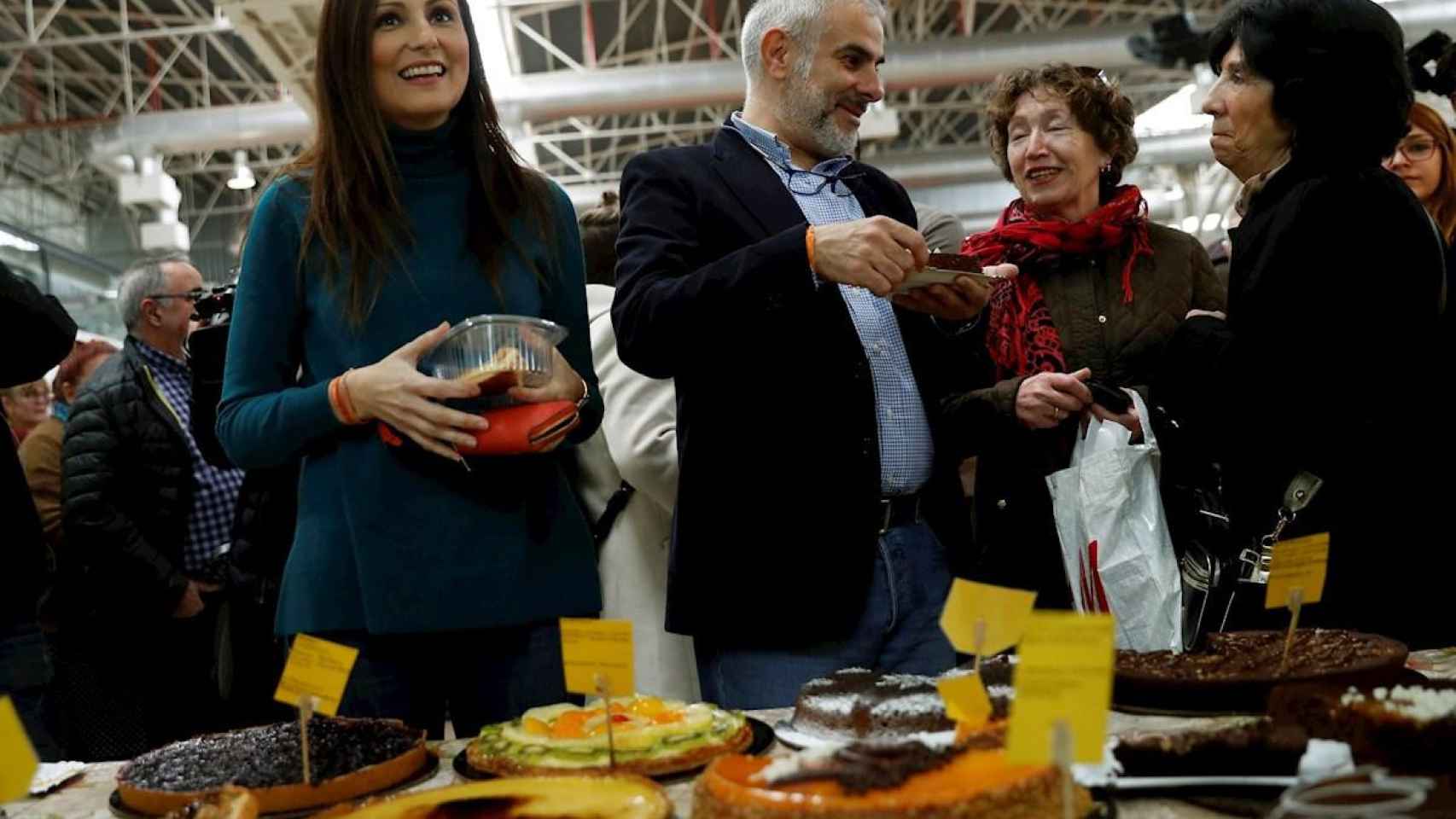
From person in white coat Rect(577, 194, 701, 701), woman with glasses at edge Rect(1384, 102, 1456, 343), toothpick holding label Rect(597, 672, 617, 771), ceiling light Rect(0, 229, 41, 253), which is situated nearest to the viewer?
toothpick holding label Rect(597, 672, 617, 771)

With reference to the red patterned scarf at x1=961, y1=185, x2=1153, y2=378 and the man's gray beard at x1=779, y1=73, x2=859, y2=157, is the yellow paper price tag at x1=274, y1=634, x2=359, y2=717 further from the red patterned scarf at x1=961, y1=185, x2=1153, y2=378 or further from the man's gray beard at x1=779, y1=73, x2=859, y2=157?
the red patterned scarf at x1=961, y1=185, x2=1153, y2=378

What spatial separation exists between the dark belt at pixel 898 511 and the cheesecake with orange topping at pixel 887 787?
Answer: 79 cm

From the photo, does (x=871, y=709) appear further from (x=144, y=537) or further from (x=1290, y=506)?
(x=144, y=537)

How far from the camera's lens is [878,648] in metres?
2.03

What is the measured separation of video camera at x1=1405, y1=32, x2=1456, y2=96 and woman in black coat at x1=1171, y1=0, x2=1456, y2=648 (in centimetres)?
96

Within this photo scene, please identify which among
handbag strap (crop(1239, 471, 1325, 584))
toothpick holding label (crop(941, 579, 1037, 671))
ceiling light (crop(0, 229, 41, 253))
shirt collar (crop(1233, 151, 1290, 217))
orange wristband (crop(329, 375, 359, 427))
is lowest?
toothpick holding label (crop(941, 579, 1037, 671))

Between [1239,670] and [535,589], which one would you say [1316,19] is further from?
[535,589]

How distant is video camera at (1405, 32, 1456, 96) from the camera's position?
9.39 ft

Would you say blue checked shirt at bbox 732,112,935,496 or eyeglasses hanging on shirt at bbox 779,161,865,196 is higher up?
eyeglasses hanging on shirt at bbox 779,161,865,196

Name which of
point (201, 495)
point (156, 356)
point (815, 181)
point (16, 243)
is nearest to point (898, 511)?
point (815, 181)

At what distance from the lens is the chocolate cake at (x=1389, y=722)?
48.3 inches

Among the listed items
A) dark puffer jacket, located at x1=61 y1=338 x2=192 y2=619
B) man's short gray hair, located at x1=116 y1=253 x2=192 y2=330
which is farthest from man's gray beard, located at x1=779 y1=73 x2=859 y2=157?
man's short gray hair, located at x1=116 y1=253 x2=192 y2=330

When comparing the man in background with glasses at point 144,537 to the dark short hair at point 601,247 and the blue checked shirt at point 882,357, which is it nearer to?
the dark short hair at point 601,247

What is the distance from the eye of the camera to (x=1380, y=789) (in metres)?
1.04
